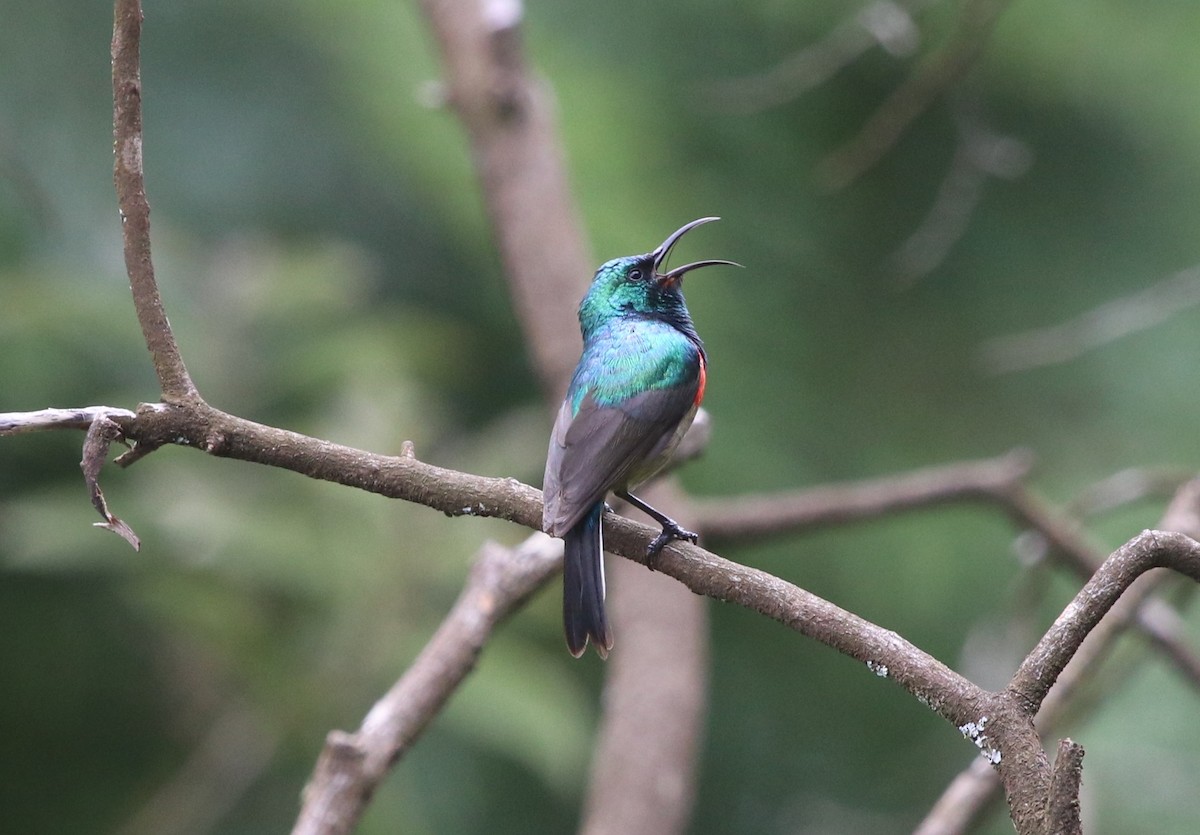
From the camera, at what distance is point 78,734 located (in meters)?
5.46

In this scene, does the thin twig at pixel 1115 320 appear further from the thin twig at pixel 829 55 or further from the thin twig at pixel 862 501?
the thin twig at pixel 829 55

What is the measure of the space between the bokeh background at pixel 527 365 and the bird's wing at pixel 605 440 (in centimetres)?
166

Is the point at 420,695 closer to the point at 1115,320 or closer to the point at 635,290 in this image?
the point at 635,290

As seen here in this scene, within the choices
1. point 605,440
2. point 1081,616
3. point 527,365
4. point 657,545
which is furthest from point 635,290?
point 527,365

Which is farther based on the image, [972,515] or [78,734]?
[972,515]

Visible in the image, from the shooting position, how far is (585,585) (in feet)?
8.91

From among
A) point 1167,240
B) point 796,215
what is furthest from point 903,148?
point 1167,240

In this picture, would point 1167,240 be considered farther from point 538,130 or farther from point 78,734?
point 78,734

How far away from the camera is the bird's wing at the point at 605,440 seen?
268 cm

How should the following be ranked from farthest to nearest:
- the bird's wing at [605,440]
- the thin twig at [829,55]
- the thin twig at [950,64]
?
the thin twig at [829,55] < the thin twig at [950,64] < the bird's wing at [605,440]

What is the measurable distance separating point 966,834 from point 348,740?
1.47 meters

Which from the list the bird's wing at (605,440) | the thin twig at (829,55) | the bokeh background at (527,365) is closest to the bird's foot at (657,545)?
the bird's wing at (605,440)

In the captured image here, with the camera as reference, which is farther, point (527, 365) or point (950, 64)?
point (527, 365)

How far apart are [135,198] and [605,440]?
3.78 ft
